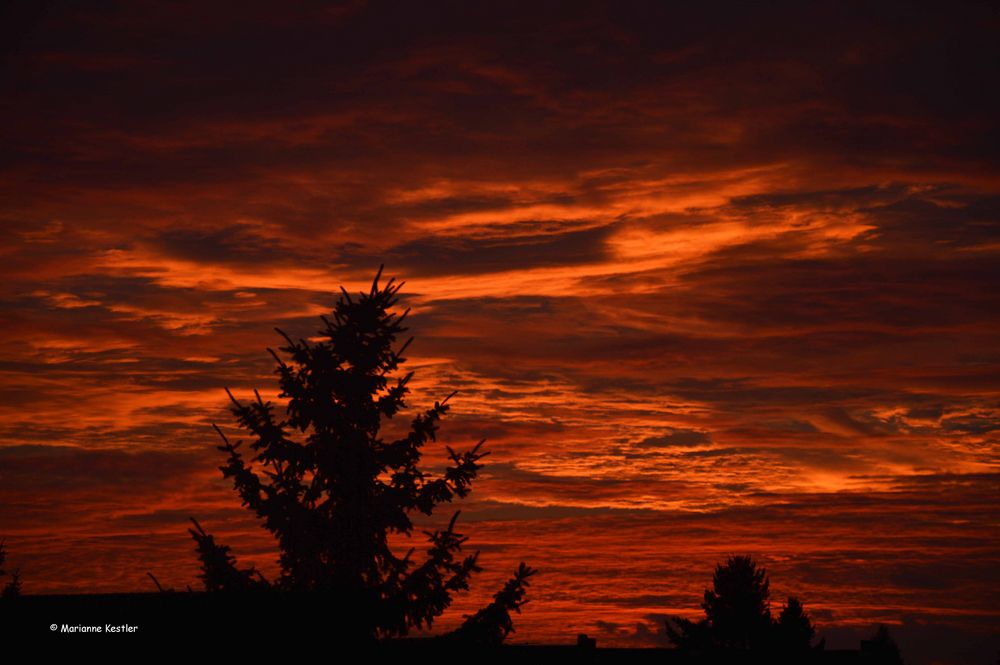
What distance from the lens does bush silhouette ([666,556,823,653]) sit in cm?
7331

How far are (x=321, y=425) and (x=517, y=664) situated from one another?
9118 millimetres

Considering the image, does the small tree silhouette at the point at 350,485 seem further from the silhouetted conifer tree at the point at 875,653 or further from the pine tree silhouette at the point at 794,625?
the pine tree silhouette at the point at 794,625

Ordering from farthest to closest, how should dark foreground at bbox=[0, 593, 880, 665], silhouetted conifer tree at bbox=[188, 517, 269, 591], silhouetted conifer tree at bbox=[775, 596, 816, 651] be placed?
silhouetted conifer tree at bbox=[775, 596, 816, 651] → silhouetted conifer tree at bbox=[188, 517, 269, 591] → dark foreground at bbox=[0, 593, 880, 665]

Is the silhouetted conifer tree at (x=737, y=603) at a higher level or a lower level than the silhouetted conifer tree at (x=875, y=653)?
higher

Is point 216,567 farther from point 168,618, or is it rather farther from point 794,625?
point 794,625

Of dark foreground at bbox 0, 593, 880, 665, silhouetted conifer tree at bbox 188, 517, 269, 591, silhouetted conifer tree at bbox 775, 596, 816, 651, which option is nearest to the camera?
dark foreground at bbox 0, 593, 880, 665

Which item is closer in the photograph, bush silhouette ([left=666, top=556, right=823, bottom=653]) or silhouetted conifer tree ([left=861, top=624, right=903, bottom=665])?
silhouetted conifer tree ([left=861, top=624, right=903, bottom=665])

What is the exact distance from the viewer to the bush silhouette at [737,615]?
7331cm

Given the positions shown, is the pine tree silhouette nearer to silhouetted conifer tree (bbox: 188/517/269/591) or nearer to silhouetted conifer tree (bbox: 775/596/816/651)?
silhouetted conifer tree (bbox: 775/596/816/651)

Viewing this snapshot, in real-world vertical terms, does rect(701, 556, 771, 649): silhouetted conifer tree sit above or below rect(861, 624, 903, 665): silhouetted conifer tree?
above

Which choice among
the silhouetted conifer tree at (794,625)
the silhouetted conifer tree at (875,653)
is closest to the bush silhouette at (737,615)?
the silhouetted conifer tree at (794,625)

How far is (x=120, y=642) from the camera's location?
565 inches

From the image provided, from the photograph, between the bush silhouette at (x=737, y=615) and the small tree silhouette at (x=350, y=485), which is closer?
the small tree silhouette at (x=350, y=485)

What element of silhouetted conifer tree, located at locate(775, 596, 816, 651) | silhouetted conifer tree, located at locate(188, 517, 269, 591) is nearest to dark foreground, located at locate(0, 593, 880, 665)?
silhouetted conifer tree, located at locate(188, 517, 269, 591)
